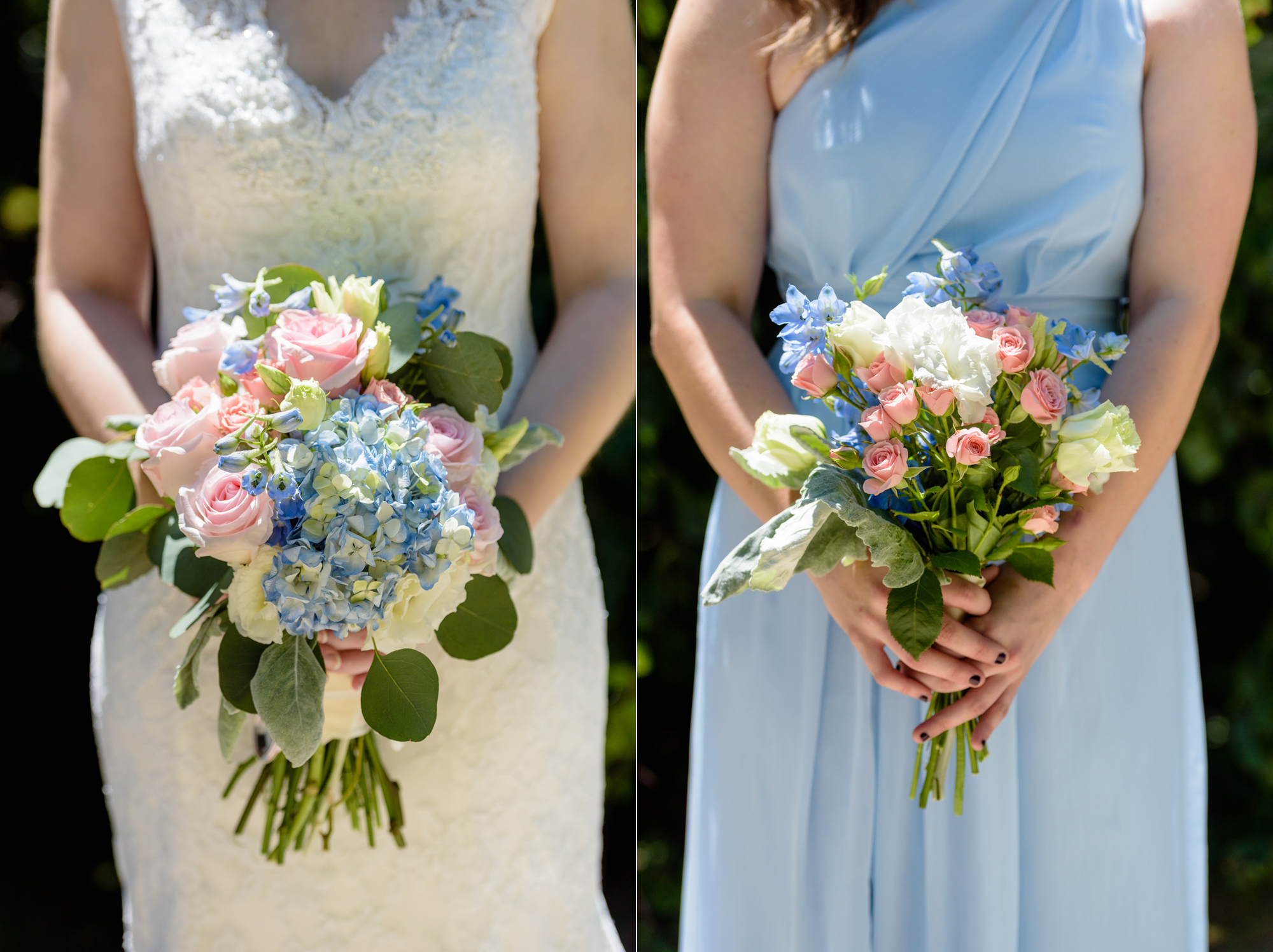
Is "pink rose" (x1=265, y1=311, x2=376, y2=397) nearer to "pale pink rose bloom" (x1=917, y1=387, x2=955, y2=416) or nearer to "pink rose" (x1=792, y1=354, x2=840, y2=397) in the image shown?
"pink rose" (x1=792, y1=354, x2=840, y2=397)

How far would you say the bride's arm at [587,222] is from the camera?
4.66ft

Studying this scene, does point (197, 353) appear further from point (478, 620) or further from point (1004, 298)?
point (1004, 298)

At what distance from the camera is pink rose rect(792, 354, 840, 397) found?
1017 millimetres

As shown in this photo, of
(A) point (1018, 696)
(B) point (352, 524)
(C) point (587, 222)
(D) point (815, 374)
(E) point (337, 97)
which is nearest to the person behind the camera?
(B) point (352, 524)

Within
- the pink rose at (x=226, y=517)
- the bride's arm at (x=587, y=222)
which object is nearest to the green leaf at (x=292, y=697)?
the pink rose at (x=226, y=517)

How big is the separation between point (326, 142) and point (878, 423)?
0.77 meters

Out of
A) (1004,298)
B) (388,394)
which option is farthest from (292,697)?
(1004,298)

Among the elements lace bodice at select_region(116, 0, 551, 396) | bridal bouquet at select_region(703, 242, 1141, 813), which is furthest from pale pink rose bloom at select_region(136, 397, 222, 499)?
bridal bouquet at select_region(703, 242, 1141, 813)

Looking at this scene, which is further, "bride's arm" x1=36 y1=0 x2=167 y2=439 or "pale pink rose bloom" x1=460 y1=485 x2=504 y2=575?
"bride's arm" x1=36 y1=0 x2=167 y2=439

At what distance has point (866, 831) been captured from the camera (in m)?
1.24

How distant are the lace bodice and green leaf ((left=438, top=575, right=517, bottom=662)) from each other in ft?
1.43

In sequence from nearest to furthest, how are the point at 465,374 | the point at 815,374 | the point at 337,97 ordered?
the point at 815,374 → the point at 465,374 → the point at 337,97

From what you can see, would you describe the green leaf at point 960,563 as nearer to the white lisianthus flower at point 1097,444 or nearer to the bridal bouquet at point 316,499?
the white lisianthus flower at point 1097,444

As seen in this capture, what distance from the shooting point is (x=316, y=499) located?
36.3 inches
